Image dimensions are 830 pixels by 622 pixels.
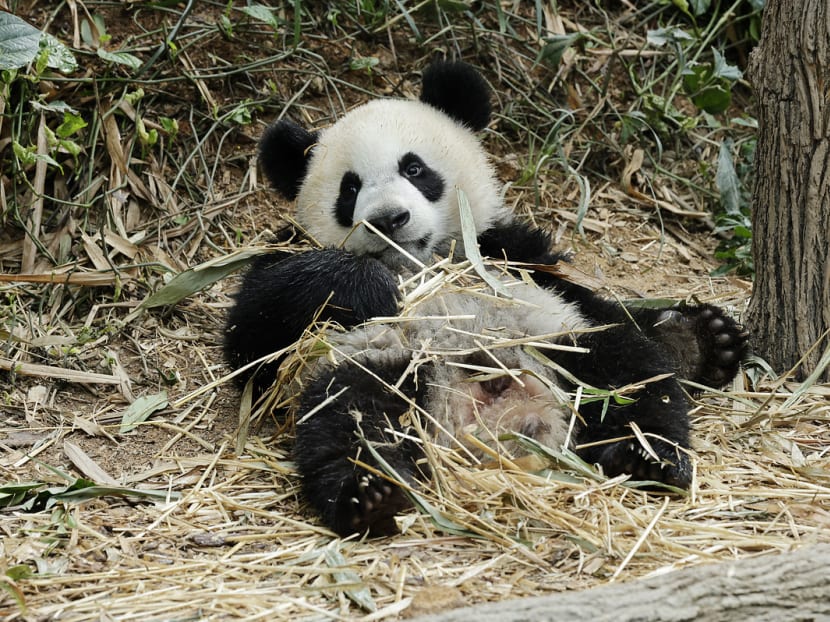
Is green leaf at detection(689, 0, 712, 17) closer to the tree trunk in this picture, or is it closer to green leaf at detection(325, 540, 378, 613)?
the tree trunk

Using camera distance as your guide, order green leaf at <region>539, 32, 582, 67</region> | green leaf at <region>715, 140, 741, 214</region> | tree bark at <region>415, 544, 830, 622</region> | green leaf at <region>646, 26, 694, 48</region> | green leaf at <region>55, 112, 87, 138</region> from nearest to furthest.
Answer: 1. tree bark at <region>415, 544, 830, 622</region>
2. green leaf at <region>55, 112, 87, 138</region>
3. green leaf at <region>715, 140, 741, 214</region>
4. green leaf at <region>539, 32, 582, 67</region>
5. green leaf at <region>646, 26, 694, 48</region>

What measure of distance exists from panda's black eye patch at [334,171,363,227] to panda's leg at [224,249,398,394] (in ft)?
1.13

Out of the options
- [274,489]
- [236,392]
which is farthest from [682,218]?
[274,489]

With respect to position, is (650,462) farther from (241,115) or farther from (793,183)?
(241,115)

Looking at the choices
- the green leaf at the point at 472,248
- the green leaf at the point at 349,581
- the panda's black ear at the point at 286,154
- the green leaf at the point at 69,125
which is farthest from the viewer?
the green leaf at the point at 69,125

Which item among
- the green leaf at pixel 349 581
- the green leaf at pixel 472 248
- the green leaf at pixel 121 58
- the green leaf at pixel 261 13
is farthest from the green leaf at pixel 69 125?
the green leaf at pixel 349 581

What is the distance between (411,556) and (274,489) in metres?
0.78

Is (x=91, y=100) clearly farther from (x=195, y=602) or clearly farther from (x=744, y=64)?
(x=744, y=64)

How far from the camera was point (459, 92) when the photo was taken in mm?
4293

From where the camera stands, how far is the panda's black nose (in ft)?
12.0

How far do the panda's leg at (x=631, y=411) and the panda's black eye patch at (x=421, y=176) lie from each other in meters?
0.96

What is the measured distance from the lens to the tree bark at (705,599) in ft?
6.36

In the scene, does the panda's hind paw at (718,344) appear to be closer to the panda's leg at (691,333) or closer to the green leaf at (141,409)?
the panda's leg at (691,333)

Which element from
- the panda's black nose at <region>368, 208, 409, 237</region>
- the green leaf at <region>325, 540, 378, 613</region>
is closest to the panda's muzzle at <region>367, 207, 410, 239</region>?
the panda's black nose at <region>368, 208, 409, 237</region>
